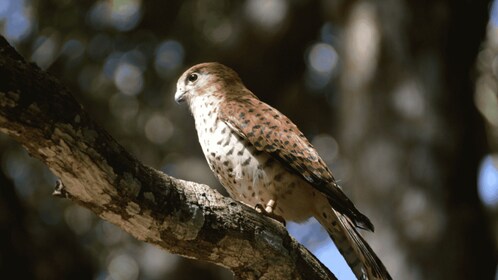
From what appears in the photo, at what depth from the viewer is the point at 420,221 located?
6.95m

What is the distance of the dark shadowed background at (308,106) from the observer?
684 cm

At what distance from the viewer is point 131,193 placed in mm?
2852

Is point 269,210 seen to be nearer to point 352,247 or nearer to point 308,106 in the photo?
point 352,247

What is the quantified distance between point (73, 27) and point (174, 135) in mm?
1622

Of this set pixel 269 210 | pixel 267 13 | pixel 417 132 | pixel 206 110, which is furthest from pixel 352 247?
pixel 267 13

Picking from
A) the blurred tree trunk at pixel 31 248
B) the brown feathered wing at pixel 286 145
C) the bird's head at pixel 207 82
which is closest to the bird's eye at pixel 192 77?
the bird's head at pixel 207 82

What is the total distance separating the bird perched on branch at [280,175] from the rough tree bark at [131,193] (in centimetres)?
50

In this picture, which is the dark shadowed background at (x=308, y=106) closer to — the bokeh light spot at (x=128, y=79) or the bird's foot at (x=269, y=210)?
the bokeh light spot at (x=128, y=79)

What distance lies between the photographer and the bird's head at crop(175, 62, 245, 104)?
5094 mm

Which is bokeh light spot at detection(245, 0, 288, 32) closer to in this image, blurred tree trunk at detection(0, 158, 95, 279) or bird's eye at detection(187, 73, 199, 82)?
bird's eye at detection(187, 73, 199, 82)

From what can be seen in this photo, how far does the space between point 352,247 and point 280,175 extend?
523 millimetres

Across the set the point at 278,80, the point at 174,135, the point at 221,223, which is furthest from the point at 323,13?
the point at 221,223

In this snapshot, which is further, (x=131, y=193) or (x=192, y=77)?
(x=192, y=77)

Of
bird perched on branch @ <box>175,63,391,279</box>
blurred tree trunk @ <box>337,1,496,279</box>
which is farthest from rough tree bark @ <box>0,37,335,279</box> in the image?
blurred tree trunk @ <box>337,1,496,279</box>
